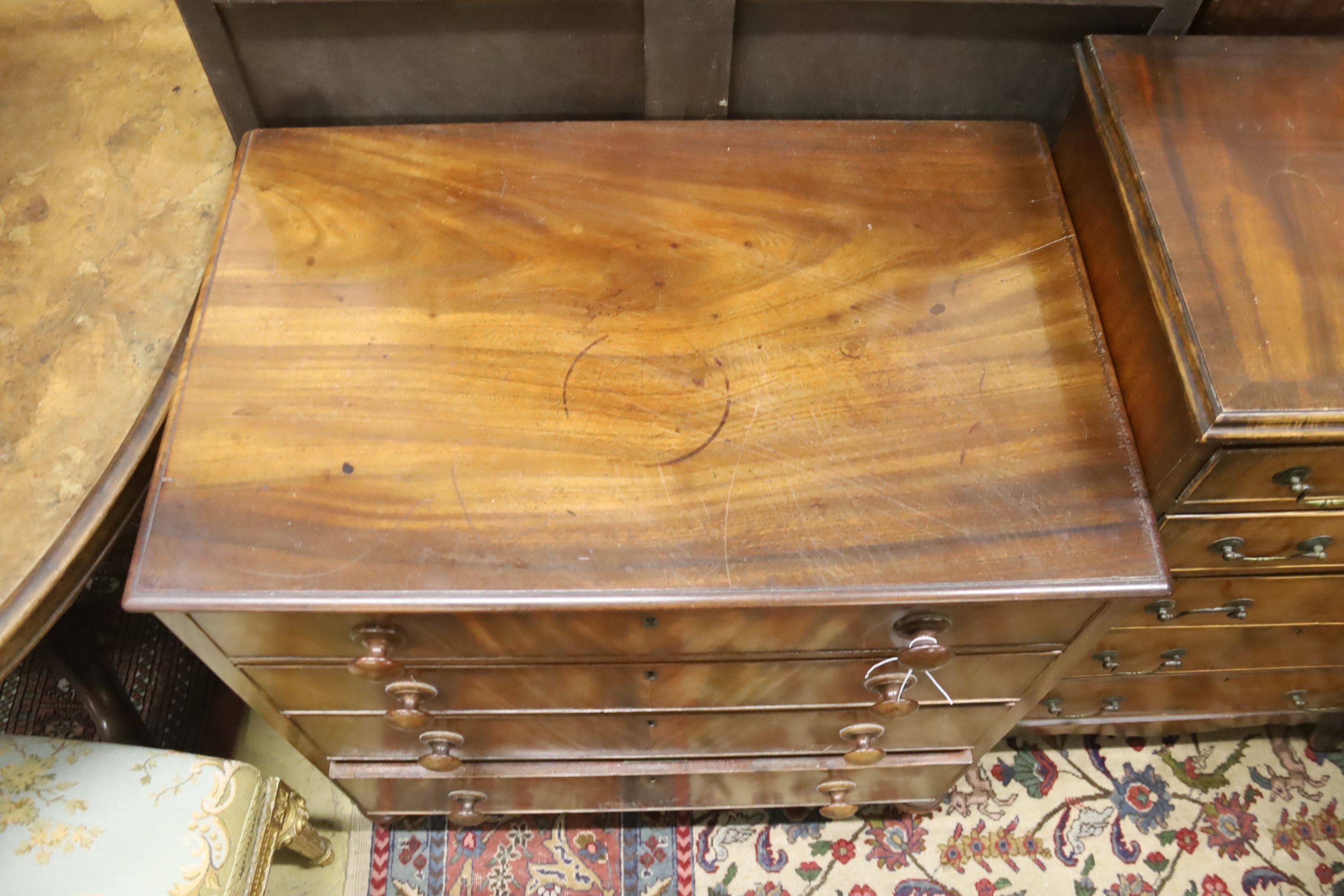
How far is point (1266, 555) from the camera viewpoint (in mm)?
979

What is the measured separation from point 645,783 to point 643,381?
636 millimetres

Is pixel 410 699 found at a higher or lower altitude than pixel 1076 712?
lower

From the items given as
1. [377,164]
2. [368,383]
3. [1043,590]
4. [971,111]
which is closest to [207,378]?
[368,383]

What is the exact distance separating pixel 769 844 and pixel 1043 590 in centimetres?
87

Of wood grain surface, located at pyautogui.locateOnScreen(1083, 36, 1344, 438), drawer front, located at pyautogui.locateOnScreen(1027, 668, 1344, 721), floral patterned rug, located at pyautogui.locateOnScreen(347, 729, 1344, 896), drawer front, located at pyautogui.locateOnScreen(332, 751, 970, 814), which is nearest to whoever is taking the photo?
wood grain surface, located at pyautogui.locateOnScreen(1083, 36, 1344, 438)

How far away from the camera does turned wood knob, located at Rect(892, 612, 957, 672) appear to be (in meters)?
0.81

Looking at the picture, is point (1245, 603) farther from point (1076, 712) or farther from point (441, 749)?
point (441, 749)

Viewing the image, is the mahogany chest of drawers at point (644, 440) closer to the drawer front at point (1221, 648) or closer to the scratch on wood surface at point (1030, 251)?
the scratch on wood surface at point (1030, 251)

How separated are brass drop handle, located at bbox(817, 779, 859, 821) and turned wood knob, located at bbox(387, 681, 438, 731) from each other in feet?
1.83

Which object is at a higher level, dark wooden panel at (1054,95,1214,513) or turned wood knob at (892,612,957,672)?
dark wooden panel at (1054,95,1214,513)

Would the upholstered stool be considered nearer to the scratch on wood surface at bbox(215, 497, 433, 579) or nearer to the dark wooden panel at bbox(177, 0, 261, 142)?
the scratch on wood surface at bbox(215, 497, 433, 579)

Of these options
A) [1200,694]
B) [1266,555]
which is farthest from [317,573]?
[1200,694]

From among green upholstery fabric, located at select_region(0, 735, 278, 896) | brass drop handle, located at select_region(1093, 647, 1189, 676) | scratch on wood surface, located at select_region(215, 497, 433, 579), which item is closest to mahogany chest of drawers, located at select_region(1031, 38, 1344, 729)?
brass drop handle, located at select_region(1093, 647, 1189, 676)

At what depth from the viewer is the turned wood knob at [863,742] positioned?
1.03 metres
